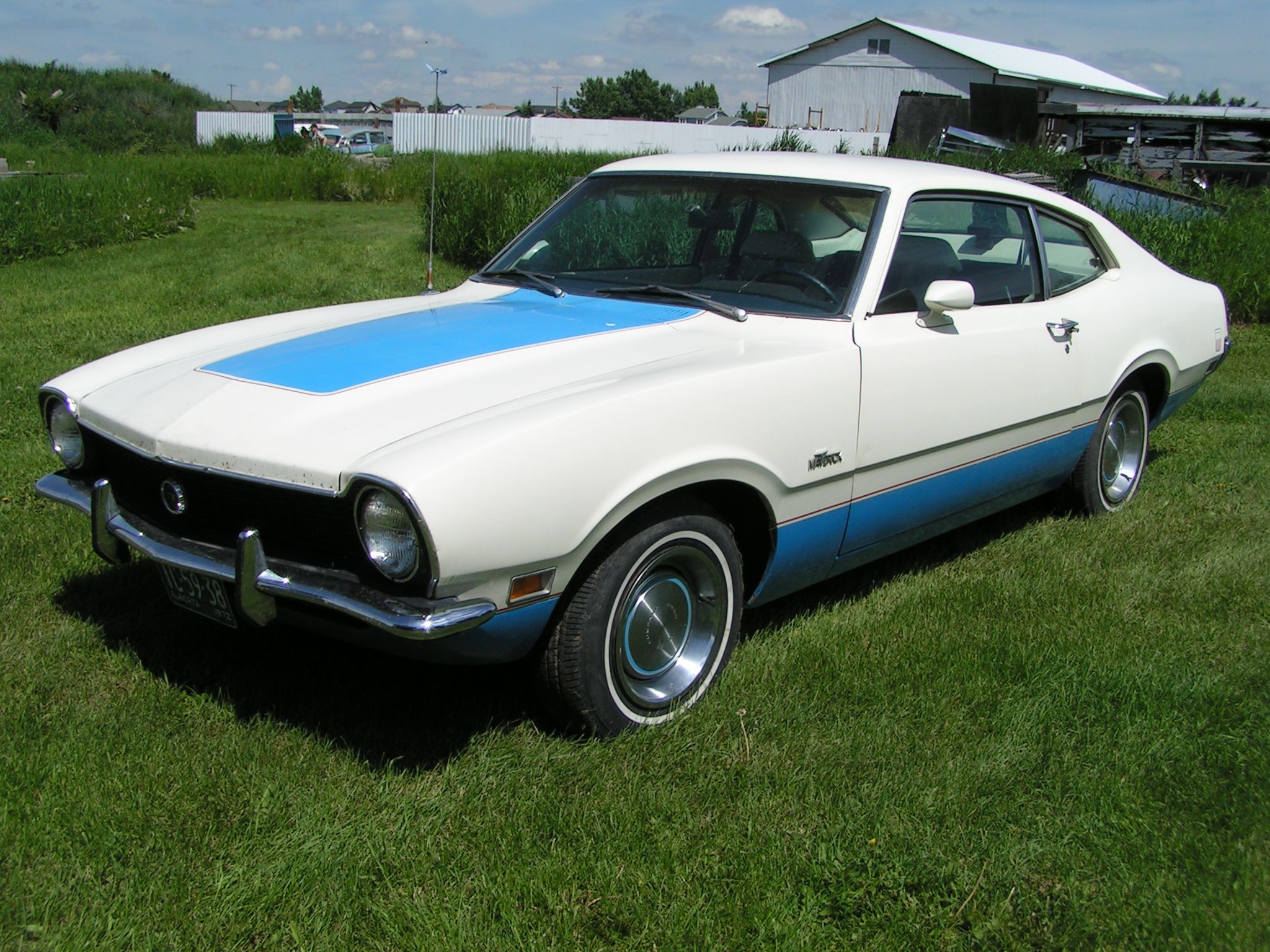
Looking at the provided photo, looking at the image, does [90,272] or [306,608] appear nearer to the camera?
[306,608]

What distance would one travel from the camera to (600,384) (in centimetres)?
300

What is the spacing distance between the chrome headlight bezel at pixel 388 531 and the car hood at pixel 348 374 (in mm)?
74

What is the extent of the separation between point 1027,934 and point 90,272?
1110 centimetres

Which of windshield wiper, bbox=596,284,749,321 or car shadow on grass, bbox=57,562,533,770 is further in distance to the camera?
windshield wiper, bbox=596,284,749,321

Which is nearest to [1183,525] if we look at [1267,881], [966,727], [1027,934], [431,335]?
[966,727]

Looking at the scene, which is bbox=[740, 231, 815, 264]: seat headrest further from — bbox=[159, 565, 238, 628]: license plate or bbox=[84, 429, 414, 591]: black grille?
bbox=[159, 565, 238, 628]: license plate

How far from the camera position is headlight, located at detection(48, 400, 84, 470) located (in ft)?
11.1

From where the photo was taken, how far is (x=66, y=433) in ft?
11.2

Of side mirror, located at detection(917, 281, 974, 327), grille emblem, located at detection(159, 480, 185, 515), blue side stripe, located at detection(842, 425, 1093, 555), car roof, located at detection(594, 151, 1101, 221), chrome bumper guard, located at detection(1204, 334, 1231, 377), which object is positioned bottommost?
blue side stripe, located at detection(842, 425, 1093, 555)

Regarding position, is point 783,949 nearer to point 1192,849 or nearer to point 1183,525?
point 1192,849

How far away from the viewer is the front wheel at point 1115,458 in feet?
15.9

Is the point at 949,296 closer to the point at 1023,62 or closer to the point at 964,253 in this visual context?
the point at 964,253

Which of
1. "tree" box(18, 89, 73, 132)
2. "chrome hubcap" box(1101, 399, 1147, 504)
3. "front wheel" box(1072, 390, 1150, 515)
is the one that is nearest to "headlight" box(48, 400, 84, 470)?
"front wheel" box(1072, 390, 1150, 515)

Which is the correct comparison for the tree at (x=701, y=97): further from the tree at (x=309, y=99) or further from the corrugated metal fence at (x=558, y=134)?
the corrugated metal fence at (x=558, y=134)
